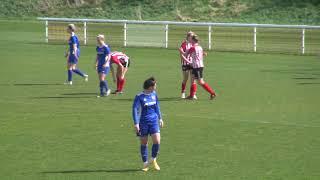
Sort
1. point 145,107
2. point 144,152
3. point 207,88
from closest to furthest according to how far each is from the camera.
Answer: point 145,107 < point 144,152 < point 207,88

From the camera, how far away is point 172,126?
59.3 ft

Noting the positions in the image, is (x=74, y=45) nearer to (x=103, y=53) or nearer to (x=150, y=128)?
(x=103, y=53)

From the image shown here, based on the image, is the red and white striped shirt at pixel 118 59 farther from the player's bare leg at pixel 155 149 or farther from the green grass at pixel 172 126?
the player's bare leg at pixel 155 149

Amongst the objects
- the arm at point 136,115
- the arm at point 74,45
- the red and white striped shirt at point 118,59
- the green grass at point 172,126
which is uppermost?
the arm at point 74,45

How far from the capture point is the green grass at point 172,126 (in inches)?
535

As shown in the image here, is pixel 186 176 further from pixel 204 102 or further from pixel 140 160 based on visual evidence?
pixel 204 102

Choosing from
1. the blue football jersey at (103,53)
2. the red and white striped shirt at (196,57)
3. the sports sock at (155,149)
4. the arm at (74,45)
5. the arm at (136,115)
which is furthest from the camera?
the arm at (74,45)

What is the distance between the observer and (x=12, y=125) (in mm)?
18125

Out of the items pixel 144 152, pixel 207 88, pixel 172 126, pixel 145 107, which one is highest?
pixel 145 107

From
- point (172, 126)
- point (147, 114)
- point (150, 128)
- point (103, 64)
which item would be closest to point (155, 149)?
point (150, 128)

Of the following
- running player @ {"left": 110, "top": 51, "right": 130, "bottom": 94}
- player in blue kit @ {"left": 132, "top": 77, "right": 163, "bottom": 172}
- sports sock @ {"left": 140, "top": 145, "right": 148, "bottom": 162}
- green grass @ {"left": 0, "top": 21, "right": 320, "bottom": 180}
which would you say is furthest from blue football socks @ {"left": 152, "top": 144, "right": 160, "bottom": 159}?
running player @ {"left": 110, "top": 51, "right": 130, "bottom": 94}

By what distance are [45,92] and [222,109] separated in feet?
19.9

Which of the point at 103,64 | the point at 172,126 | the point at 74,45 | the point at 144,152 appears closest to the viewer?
the point at 144,152

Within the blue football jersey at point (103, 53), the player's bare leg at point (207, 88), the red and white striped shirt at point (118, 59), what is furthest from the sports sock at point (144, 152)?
the red and white striped shirt at point (118, 59)
